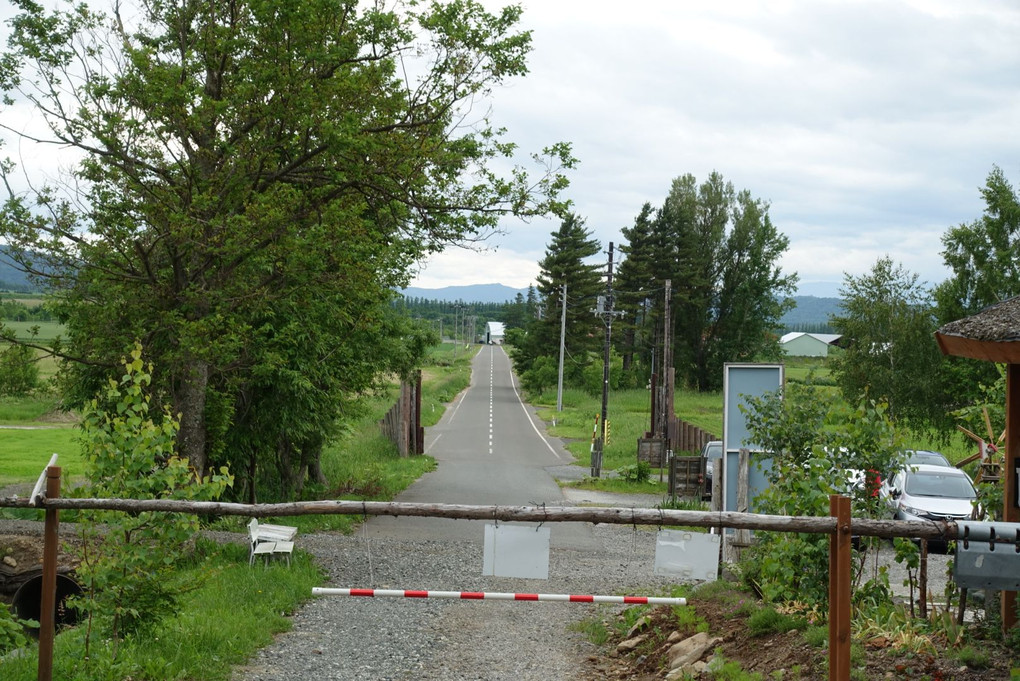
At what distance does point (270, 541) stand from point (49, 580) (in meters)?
6.45

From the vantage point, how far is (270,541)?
41.8 feet

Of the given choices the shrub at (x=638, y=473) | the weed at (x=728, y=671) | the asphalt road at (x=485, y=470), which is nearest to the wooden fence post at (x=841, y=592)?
the weed at (x=728, y=671)

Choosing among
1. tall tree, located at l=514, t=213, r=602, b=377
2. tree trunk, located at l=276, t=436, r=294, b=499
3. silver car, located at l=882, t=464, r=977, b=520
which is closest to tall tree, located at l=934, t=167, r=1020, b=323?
silver car, located at l=882, t=464, r=977, b=520

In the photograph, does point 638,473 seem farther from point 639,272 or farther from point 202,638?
point 639,272

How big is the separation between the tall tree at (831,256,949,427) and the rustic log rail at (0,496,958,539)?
1284 inches

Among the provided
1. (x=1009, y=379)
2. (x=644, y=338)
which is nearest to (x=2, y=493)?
(x=1009, y=379)

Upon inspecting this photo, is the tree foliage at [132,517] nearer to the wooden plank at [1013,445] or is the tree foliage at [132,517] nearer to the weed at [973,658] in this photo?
the weed at [973,658]

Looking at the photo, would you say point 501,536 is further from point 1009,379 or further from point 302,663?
point 1009,379

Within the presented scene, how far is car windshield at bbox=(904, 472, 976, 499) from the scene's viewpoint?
744 inches

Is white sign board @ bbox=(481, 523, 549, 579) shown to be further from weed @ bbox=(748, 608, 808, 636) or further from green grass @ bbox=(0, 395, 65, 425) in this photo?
green grass @ bbox=(0, 395, 65, 425)

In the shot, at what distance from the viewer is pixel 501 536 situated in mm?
6281

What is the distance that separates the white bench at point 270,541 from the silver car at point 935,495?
1082cm

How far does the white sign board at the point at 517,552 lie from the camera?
20.5ft

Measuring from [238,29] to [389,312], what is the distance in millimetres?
9410
